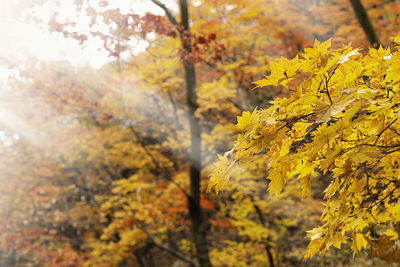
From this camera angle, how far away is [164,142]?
30.8 feet

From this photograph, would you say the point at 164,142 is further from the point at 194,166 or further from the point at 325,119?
the point at 325,119

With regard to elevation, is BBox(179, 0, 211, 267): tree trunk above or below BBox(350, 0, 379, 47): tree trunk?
below

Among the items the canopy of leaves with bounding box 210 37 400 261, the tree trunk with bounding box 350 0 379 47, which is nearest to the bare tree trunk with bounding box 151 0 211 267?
the tree trunk with bounding box 350 0 379 47

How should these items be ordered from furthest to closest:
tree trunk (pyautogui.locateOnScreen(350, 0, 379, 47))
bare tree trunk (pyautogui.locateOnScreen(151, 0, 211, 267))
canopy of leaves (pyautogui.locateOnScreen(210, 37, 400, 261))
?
1. bare tree trunk (pyautogui.locateOnScreen(151, 0, 211, 267))
2. tree trunk (pyautogui.locateOnScreen(350, 0, 379, 47))
3. canopy of leaves (pyautogui.locateOnScreen(210, 37, 400, 261))

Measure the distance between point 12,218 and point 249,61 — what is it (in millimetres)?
10712

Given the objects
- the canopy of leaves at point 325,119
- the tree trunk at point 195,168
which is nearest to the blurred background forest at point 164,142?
the tree trunk at point 195,168

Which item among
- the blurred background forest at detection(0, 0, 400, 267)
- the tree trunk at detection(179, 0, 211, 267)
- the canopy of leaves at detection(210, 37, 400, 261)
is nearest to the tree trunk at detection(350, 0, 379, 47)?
the blurred background forest at detection(0, 0, 400, 267)

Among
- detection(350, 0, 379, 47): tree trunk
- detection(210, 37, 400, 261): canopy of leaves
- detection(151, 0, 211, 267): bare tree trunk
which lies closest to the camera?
detection(210, 37, 400, 261): canopy of leaves

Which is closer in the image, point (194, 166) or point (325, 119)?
point (325, 119)

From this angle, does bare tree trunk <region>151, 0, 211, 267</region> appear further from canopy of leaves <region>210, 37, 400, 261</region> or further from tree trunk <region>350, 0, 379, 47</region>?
canopy of leaves <region>210, 37, 400, 261</region>

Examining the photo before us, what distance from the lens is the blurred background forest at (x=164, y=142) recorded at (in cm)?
527

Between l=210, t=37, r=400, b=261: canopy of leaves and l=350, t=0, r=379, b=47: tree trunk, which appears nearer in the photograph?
l=210, t=37, r=400, b=261: canopy of leaves

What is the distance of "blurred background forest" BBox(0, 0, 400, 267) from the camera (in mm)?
5270

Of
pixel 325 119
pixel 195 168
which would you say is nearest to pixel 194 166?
pixel 195 168
